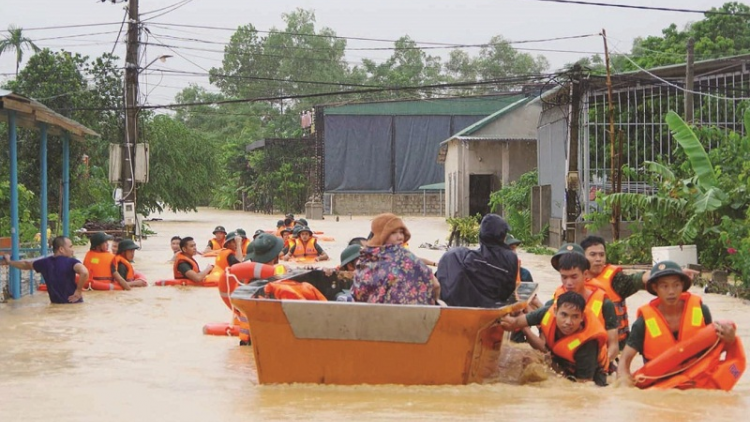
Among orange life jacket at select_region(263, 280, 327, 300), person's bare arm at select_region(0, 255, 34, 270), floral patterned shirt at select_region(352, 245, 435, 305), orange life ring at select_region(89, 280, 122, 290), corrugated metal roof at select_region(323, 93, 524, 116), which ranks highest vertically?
corrugated metal roof at select_region(323, 93, 524, 116)

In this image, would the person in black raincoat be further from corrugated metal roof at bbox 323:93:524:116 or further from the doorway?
corrugated metal roof at bbox 323:93:524:116

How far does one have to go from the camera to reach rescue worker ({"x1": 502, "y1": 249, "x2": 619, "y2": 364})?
26.6ft

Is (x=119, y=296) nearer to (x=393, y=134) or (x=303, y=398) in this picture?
(x=303, y=398)

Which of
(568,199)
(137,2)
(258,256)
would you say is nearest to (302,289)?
(258,256)

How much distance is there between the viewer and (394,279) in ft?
26.2

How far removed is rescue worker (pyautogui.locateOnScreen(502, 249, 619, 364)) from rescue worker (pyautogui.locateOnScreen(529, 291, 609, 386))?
0.07 metres

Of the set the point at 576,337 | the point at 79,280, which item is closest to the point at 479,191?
the point at 79,280

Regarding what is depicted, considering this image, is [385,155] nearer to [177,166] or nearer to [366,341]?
[177,166]

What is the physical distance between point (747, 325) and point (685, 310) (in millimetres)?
5607

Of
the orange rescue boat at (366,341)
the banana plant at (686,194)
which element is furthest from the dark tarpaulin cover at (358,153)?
the orange rescue boat at (366,341)

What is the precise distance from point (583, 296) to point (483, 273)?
83cm

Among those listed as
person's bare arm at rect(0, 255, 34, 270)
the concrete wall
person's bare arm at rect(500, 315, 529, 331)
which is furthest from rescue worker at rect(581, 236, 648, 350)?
the concrete wall

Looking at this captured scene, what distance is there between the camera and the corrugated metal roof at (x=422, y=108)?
5699 centimetres

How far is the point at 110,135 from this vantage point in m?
37.9
